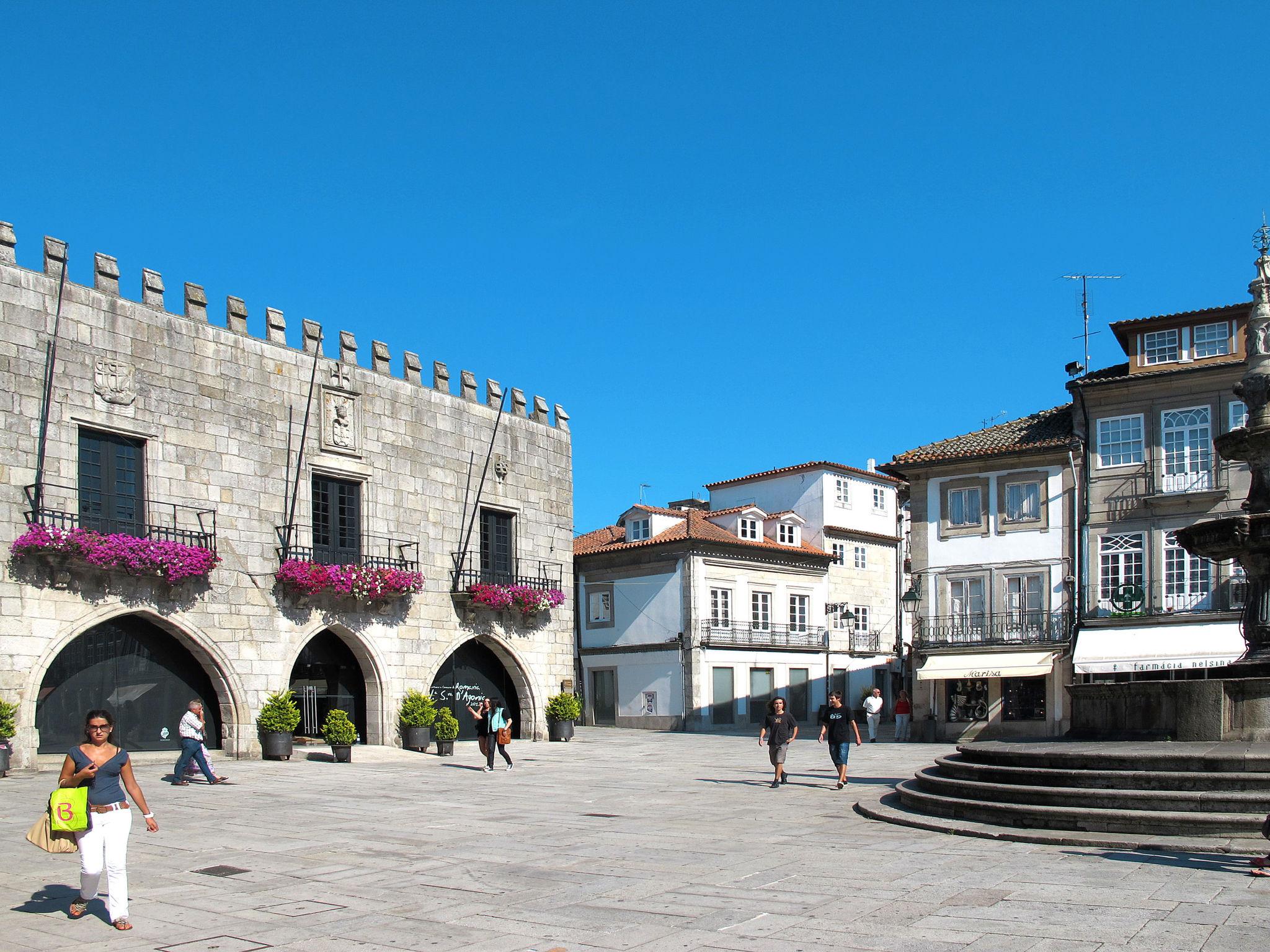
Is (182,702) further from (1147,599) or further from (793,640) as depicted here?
(793,640)

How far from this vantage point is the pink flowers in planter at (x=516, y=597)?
29.8 m

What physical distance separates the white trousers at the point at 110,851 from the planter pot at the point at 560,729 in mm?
24064

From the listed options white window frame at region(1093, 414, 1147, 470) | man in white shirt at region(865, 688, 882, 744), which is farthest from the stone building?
white window frame at region(1093, 414, 1147, 470)

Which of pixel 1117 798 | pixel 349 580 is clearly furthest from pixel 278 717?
pixel 1117 798

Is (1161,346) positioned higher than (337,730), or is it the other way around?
(1161,346)

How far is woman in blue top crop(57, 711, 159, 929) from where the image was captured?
817 centimetres

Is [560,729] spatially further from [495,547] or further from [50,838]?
[50,838]

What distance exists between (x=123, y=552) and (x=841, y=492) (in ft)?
106

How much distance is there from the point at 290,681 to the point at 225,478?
199 inches

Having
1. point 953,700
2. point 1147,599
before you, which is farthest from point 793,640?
point 1147,599

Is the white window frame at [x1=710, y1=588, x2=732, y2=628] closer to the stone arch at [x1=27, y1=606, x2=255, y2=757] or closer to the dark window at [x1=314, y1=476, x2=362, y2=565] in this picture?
the dark window at [x1=314, y1=476, x2=362, y2=565]

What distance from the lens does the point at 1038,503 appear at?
1296 inches

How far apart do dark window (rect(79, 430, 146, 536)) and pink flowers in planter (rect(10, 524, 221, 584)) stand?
0.34m

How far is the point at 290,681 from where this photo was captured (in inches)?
1070
